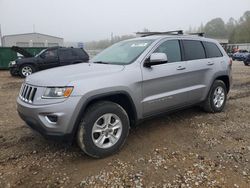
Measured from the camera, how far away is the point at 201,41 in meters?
4.75

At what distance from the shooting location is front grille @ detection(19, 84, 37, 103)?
9.84 feet

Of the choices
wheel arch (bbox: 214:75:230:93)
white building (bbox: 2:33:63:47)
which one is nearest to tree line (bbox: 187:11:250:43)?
white building (bbox: 2:33:63:47)

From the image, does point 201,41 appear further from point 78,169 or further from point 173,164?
point 78,169

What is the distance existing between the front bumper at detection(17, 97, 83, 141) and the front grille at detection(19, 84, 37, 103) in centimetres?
18

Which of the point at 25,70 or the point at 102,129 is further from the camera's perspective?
the point at 25,70

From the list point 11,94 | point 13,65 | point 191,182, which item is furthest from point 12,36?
point 191,182

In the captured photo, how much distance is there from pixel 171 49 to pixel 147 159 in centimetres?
204

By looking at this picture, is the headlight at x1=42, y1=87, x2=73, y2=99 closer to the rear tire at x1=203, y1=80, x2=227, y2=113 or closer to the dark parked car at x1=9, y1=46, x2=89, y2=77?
the rear tire at x1=203, y1=80, x2=227, y2=113

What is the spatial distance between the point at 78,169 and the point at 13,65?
11.3 m

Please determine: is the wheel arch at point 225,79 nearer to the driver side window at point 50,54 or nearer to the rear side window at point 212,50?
the rear side window at point 212,50

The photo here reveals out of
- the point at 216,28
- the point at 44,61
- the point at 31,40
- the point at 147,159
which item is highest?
the point at 216,28

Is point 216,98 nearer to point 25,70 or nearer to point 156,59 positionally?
point 156,59

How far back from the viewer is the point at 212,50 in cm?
493

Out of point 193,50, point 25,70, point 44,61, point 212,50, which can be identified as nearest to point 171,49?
point 193,50
